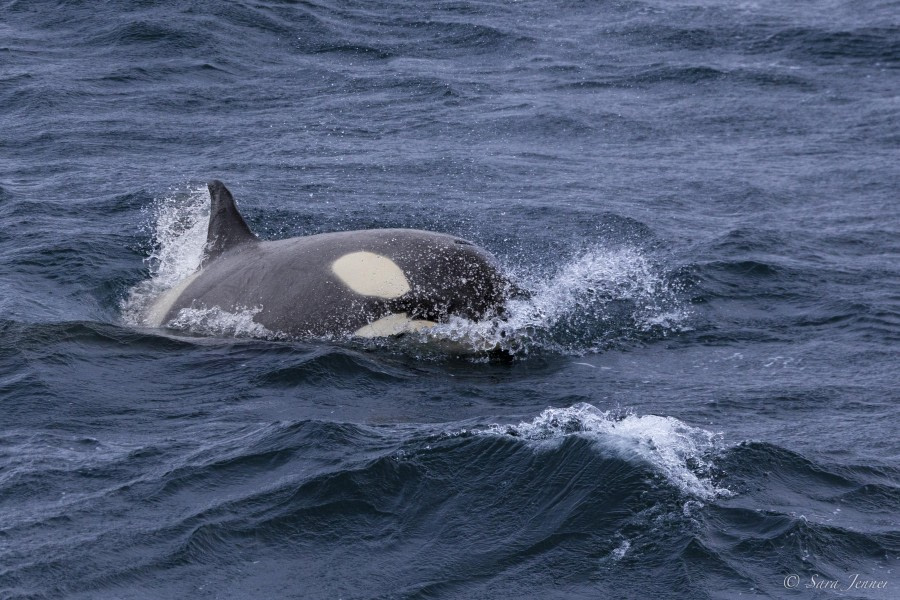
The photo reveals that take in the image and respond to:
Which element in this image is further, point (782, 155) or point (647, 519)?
point (782, 155)

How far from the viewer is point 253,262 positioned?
517 inches

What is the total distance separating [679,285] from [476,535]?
7.64 m

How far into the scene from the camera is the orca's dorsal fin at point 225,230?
45.6 feet

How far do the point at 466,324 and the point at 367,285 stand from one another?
106 cm

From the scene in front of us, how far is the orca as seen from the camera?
11656mm

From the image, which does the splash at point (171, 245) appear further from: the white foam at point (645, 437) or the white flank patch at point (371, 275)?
the white foam at point (645, 437)

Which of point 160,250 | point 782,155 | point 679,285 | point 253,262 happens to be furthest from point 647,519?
point 782,155

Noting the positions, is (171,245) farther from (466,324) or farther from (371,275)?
(466,324)

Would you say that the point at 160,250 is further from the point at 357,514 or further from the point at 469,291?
the point at 357,514

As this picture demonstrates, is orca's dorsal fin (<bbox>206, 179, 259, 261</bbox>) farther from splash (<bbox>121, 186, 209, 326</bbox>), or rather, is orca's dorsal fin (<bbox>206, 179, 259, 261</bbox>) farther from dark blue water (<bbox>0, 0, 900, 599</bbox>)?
dark blue water (<bbox>0, 0, 900, 599</bbox>)

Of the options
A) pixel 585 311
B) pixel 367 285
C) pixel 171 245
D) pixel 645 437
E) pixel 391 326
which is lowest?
pixel 585 311

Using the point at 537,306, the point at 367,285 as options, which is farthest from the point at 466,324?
the point at 537,306

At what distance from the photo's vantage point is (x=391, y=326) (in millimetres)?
11750

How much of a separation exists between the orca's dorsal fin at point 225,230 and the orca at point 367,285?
0.91 metres
